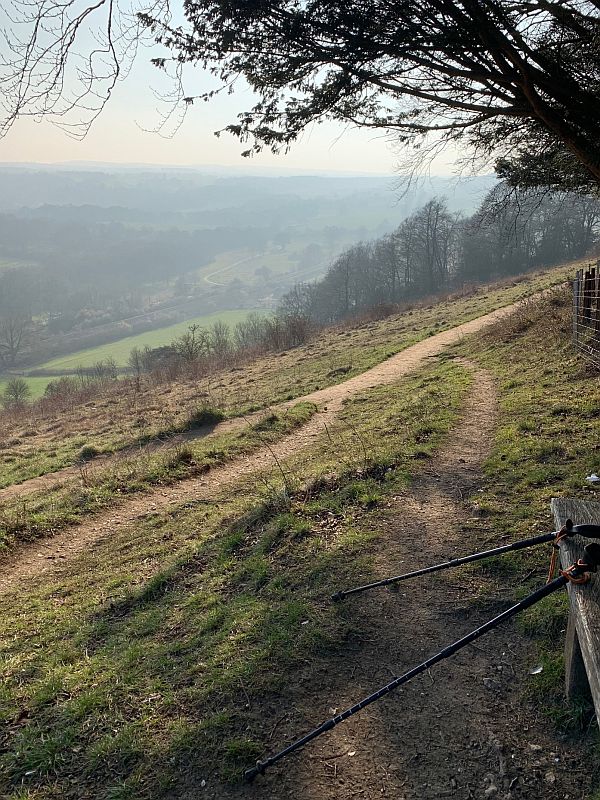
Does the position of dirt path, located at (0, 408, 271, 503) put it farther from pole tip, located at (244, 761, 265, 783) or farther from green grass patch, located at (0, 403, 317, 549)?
pole tip, located at (244, 761, 265, 783)

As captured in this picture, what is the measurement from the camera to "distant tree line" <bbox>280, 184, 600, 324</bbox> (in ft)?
177

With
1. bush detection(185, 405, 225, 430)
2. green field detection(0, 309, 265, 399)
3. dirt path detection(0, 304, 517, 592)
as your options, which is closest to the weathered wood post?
dirt path detection(0, 304, 517, 592)

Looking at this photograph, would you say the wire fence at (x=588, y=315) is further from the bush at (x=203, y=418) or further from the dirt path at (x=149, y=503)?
the bush at (x=203, y=418)

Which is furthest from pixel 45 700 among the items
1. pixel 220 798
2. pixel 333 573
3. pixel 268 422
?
pixel 268 422

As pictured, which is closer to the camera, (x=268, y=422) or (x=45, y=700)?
(x=45, y=700)

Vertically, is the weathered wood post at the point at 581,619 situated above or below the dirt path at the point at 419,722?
above

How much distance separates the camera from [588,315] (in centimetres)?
1098

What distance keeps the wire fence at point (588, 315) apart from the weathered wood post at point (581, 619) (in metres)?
7.56

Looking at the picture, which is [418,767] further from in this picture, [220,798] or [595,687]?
[595,687]

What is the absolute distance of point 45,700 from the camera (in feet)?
13.0

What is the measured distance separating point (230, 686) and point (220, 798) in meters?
0.81

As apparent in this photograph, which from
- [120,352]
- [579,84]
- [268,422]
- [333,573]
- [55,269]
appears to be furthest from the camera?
[55,269]

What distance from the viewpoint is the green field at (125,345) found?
266ft

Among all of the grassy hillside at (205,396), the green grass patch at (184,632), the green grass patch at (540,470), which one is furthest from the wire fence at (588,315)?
the grassy hillside at (205,396)
